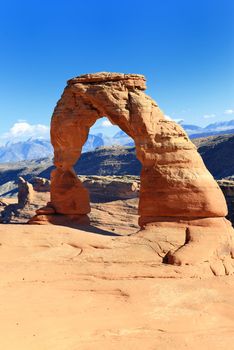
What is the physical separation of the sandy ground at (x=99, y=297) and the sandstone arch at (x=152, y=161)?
133 centimetres

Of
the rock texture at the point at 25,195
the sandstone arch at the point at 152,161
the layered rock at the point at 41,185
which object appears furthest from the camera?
the layered rock at the point at 41,185

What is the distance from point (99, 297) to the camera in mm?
7758

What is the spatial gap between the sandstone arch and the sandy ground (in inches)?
52.3

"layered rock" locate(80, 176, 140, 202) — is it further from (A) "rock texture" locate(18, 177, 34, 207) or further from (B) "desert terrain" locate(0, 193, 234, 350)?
(B) "desert terrain" locate(0, 193, 234, 350)

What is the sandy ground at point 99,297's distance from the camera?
231 inches

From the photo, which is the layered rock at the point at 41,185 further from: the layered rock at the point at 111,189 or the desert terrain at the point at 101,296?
the desert terrain at the point at 101,296

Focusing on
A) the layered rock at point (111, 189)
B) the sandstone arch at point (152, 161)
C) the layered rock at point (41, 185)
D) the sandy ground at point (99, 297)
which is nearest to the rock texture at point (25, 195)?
the layered rock at point (41, 185)

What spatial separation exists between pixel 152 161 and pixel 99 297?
5.87m

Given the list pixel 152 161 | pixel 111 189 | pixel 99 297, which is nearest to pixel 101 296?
pixel 99 297

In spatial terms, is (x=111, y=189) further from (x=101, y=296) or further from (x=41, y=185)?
(x=101, y=296)

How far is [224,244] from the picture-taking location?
1105 cm

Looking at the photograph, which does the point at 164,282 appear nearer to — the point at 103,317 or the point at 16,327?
the point at 103,317

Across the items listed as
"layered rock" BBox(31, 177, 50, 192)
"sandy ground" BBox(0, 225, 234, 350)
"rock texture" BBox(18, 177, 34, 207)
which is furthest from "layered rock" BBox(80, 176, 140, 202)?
"sandy ground" BBox(0, 225, 234, 350)

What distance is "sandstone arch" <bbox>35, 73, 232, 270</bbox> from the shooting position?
11.4 meters
